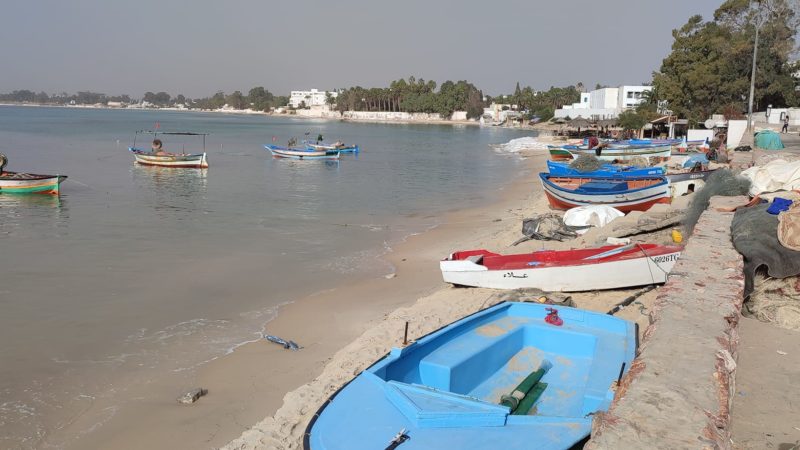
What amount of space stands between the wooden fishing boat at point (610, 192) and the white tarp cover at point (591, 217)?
300 cm

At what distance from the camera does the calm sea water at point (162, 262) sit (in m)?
9.20

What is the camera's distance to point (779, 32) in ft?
182

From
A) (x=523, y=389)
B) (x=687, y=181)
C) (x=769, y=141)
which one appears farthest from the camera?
(x=769, y=141)

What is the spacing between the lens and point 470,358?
6316mm

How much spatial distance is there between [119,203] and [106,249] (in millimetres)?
9708

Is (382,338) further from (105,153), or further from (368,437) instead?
(105,153)

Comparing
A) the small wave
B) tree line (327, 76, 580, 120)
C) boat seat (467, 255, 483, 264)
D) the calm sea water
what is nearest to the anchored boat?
the calm sea water

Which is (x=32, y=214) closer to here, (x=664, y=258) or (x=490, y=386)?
(x=490, y=386)

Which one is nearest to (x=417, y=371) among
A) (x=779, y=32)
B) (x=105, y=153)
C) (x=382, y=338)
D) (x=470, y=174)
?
(x=382, y=338)

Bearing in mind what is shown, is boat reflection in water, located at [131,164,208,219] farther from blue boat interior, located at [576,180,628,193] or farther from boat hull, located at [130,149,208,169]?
blue boat interior, located at [576,180,628,193]

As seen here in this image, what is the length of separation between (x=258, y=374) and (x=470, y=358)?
149 inches

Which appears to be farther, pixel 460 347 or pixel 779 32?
pixel 779 32

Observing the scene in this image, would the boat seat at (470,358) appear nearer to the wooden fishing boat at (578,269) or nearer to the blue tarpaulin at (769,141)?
the wooden fishing boat at (578,269)

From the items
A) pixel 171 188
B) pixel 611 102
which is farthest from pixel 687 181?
pixel 611 102
